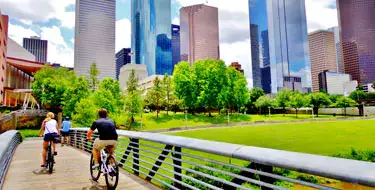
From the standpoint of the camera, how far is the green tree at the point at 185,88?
65750mm

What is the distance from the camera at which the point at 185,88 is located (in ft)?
219

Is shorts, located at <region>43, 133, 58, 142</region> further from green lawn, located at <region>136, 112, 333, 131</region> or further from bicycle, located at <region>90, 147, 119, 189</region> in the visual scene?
green lawn, located at <region>136, 112, 333, 131</region>

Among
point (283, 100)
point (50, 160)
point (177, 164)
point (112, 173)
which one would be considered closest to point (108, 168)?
point (112, 173)

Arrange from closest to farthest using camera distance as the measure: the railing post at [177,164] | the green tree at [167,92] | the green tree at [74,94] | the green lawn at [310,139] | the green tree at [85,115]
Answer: the railing post at [177,164] < the green lawn at [310,139] < the green tree at [85,115] < the green tree at [74,94] < the green tree at [167,92]

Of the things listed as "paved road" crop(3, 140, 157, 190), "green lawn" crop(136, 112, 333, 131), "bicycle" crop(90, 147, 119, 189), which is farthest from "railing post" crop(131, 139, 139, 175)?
"green lawn" crop(136, 112, 333, 131)

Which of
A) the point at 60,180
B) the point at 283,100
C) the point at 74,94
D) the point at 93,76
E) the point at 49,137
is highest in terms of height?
the point at 93,76

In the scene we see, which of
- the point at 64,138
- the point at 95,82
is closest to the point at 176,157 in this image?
the point at 64,138

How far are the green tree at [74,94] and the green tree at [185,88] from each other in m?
22.4

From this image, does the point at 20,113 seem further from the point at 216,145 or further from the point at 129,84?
the point at 216,145

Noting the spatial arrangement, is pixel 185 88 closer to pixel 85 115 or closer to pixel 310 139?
pixel 85 115

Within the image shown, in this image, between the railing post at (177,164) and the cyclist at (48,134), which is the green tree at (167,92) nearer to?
the cyclist at (48,134)

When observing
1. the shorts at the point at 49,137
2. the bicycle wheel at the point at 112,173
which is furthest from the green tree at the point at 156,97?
the bicycle wheel at the point at 112,173

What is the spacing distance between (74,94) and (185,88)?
1028 inches

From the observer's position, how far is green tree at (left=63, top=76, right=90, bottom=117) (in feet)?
161
